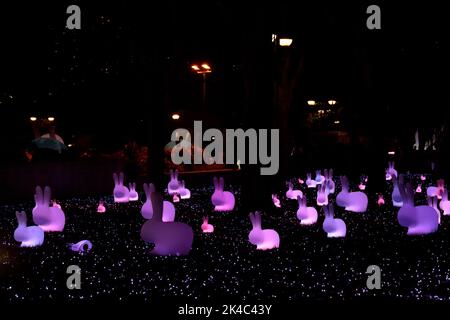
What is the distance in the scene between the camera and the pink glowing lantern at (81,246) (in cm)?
890

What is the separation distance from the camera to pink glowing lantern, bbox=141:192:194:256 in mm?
8211

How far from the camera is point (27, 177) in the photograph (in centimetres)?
1677

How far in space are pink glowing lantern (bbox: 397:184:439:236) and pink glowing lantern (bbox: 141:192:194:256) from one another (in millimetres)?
3281

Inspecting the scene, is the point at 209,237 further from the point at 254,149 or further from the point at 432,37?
the point at 432,37

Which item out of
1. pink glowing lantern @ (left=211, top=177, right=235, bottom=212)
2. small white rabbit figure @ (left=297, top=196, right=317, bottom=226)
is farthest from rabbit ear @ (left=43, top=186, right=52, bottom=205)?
small white rabbit figure @ (left=297, top=196, right=317, bottom=226)

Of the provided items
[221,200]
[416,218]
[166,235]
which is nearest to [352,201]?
[221,200]

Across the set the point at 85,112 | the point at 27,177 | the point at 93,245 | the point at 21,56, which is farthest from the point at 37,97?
the point at 93,245

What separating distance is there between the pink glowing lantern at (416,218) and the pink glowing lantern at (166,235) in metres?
3.28

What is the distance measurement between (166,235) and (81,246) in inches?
55.3

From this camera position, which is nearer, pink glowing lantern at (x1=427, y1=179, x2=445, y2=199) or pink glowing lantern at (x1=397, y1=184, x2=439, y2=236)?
pink glowing lantern at (x1=397, y1=184, x2=439, y2=236)

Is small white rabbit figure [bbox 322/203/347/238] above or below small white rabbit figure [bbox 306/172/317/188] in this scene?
below

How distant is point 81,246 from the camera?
894 cm

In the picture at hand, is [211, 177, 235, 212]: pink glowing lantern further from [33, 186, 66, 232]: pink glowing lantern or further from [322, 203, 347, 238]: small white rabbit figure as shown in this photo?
[322, 203, 347, 238]: small white rabbit figure

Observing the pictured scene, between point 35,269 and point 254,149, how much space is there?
5262mm
